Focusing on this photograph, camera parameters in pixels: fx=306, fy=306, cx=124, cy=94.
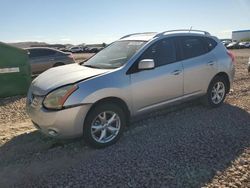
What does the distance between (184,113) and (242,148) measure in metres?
1.92

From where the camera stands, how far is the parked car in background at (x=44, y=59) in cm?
1305

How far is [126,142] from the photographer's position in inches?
204

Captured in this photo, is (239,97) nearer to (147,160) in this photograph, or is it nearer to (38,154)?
(147,160)

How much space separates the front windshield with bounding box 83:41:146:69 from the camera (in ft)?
18.0

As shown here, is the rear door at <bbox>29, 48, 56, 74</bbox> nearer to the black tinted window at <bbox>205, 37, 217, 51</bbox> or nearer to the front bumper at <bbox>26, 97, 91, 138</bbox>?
the black tinted window at <bbox>205, 37, 217, 51</bbox>

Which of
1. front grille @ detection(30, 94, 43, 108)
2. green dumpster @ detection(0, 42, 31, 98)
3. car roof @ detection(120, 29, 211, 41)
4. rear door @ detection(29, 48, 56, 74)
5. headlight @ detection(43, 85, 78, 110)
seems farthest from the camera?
rear door @ detection(29, 48, 56, 74)

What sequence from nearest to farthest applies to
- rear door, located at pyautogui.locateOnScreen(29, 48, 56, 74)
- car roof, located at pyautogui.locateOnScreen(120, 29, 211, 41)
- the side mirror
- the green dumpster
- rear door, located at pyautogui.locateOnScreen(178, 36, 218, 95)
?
the side mirror < car roof, located at pyautogui.locateOnScreen(120, 29, 211, 41) < rear door, located at pyautogui.locateOnScreen(178, 36, 218, 95) < the green dumpster < rear door, located at pyautogui.locateOnScreen(29, 48, 56, 74)

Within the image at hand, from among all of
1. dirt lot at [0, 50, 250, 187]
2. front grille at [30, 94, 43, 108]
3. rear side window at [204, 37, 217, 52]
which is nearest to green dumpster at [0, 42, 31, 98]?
dirt lot at [0, 50, 250, 187]

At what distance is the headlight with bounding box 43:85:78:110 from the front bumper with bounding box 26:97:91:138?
85 mm

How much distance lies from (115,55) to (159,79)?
3.18 ft

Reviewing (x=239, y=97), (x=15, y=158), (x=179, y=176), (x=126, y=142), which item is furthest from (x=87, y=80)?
(x=239, y=97)

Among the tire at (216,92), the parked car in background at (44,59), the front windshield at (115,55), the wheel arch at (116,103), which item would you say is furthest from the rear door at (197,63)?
the parked car in background at (44,59)

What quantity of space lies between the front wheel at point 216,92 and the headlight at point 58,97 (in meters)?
3.39

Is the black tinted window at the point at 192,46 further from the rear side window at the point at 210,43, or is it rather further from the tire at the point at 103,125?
the tire at the point at 103,125
